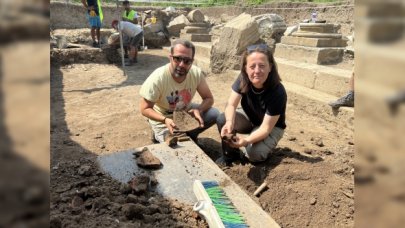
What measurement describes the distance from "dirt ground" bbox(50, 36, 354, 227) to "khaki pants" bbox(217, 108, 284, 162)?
0.39 feet

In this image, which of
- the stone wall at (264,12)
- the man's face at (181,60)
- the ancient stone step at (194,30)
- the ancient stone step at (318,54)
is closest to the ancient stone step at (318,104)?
the ancient stone step at (318,54)

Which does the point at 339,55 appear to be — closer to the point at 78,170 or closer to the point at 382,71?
the point at 78,170

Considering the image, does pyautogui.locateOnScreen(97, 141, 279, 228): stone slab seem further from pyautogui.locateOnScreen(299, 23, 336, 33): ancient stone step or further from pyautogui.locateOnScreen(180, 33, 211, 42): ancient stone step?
pyautogui.locateOnScreen(180, 33, 211, 42): ancient stone step

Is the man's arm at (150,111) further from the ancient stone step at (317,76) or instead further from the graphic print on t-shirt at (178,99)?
the ancient stone step at (317,76)

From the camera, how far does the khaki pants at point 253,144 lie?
3180 mm

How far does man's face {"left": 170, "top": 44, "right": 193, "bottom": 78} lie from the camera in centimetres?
344

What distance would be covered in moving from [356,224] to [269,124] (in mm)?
2660

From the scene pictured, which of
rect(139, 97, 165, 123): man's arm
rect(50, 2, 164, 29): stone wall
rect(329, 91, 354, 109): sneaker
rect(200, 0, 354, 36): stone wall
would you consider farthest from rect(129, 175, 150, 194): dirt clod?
rect(50, 2, 164, 29): stone wall

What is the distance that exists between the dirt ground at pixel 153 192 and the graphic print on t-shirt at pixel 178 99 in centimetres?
61

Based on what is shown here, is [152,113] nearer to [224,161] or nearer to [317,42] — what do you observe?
[224,161]

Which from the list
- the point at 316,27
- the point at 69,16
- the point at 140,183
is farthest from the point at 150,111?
the point at 69,16

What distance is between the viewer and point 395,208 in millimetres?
375

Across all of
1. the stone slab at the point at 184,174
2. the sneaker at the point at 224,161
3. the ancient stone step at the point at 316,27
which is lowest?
the sneaker at the point at 224,161

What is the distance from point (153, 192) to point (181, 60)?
1.45 m
